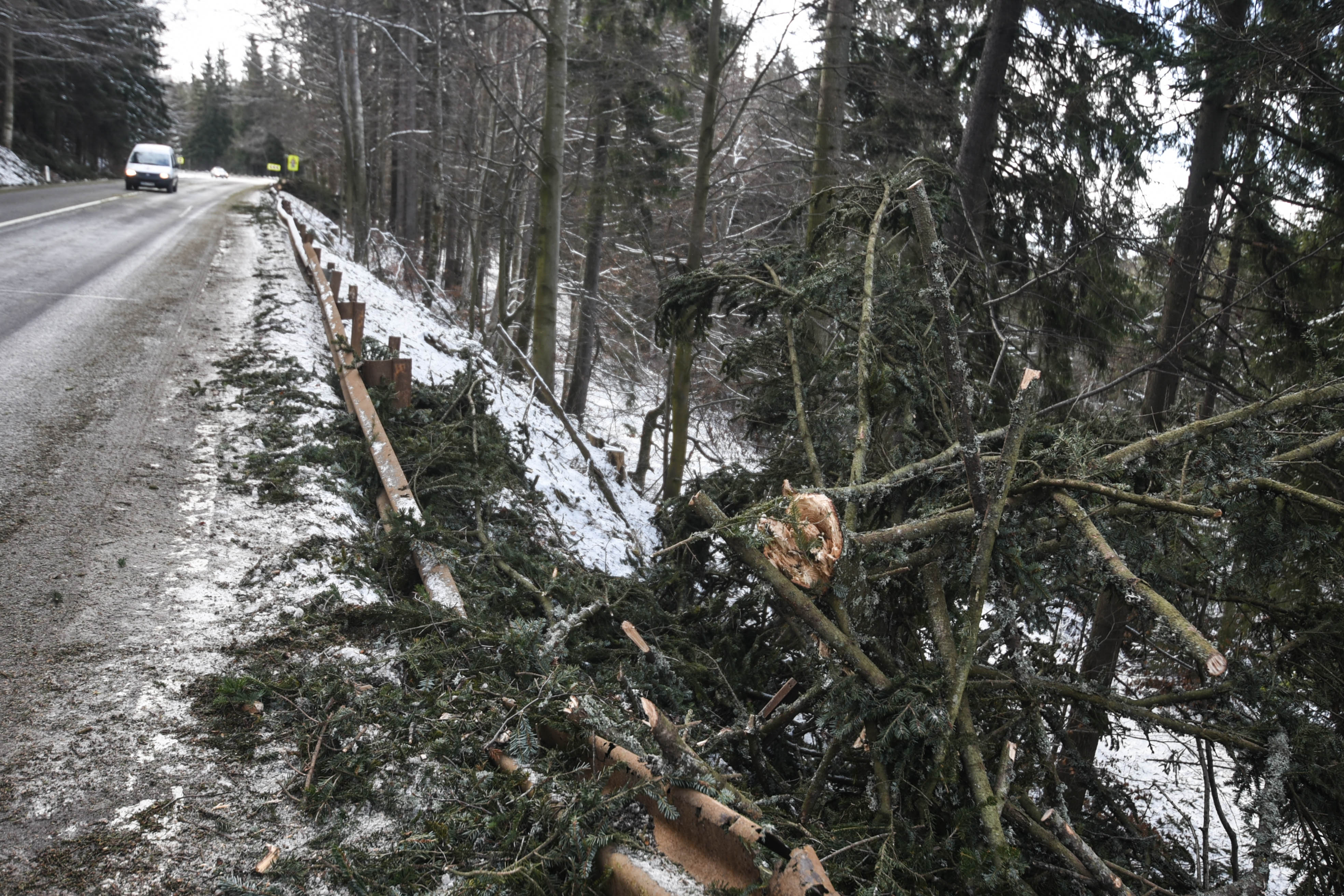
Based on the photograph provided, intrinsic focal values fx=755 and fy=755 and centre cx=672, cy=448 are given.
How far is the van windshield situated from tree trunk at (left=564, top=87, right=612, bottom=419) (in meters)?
20.1

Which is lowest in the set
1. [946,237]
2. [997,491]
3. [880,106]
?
[997,491]

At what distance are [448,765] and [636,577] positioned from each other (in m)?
2.92

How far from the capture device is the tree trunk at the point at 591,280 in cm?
1595

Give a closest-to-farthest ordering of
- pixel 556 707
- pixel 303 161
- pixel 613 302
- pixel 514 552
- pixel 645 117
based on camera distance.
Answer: pixel 556 707 < pixel 514 552 < pixel 645 117 < pixel 613 302 < pixel 303 161

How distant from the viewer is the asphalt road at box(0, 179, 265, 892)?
2.60 m

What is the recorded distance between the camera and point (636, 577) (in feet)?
18.4

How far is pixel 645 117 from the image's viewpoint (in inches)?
589

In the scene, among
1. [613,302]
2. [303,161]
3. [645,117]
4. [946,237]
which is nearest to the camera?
[946,237]

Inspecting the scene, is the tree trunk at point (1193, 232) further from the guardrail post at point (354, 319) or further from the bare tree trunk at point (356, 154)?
the bare tree trunk at point (356, 154)

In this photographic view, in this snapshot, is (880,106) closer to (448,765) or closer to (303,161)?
(448,765)

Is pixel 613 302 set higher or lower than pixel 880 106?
lower

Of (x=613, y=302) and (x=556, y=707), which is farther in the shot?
(x=613, y=302)

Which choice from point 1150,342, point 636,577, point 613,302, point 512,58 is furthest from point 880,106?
point 613,302

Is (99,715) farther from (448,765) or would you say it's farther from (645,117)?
(645,117)
